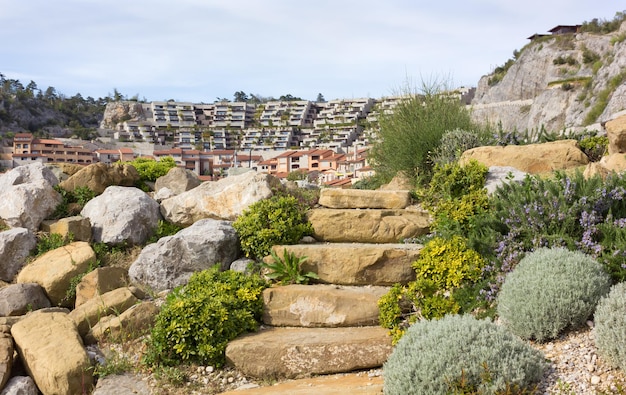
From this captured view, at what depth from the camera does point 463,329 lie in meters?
3.74

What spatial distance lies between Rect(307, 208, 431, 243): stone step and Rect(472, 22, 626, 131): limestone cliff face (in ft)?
100

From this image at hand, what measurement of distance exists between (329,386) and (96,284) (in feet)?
12.3

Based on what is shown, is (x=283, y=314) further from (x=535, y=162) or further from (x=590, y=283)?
(x=535, y=162)

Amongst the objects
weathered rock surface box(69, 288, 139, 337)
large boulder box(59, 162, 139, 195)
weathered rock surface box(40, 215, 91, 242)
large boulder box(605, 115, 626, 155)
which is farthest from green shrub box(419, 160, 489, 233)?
large boulder box(59, 162, 139, 195)

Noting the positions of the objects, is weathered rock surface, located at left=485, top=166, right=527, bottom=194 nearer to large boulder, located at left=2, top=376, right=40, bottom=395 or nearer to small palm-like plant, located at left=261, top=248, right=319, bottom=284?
small palm-like plant, located at left=261, top=248, right=319, bottom=284

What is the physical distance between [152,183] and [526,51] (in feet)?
199

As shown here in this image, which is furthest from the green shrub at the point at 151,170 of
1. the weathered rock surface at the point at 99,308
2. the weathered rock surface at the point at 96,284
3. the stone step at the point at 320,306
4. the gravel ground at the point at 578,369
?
the gravel ground at the point at 578,369

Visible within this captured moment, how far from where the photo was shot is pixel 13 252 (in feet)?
26.2

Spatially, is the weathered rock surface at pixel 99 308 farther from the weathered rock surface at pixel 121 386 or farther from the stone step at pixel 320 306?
the stone step at pixel 320 306

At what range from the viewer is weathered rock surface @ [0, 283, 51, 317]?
23.2 feet

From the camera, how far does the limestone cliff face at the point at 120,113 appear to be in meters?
127

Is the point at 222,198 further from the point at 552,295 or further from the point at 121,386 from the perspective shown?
→ the point at 552,295

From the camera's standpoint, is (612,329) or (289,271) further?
(289,271)

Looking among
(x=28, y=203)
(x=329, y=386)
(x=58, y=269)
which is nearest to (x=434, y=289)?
(x=329, y=386)
